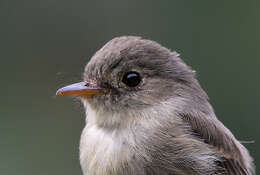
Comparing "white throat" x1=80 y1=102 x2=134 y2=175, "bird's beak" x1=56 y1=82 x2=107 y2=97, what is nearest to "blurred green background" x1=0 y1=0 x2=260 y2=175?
"bird's beak" x1=56 y1=82 x2=107 y2=97

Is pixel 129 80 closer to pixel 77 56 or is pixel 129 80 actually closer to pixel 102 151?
pixel 102 151

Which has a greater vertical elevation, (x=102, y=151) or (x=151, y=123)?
(x=151, y=123)

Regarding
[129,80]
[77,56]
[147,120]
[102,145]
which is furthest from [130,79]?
[77,56]

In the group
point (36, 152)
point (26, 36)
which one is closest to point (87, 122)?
point (36, 152)

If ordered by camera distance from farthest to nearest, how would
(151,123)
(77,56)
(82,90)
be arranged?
(77,56) < (82,90) < (151,123)

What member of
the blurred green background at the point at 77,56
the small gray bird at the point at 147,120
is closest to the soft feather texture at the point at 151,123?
the small gray bird at the point at 147,120

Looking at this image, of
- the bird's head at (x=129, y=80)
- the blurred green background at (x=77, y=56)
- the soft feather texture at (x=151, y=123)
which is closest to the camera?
the soft feather texture at (x=151, y=123)

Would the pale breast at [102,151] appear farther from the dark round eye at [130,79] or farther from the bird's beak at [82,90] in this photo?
the dark round eye at [130,79]
